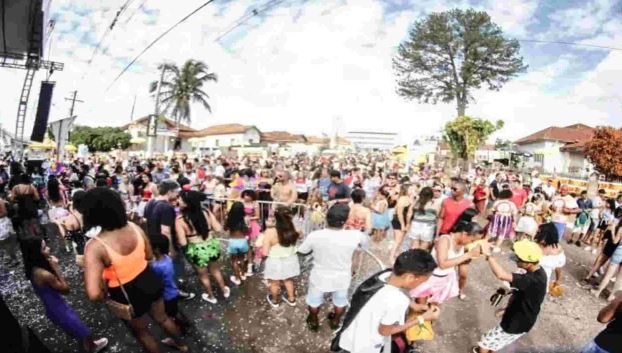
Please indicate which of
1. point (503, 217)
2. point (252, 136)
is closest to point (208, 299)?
point (503, 217)

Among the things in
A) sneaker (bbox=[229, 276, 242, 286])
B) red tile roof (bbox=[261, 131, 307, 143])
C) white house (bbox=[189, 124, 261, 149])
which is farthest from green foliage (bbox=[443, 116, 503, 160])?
red tile roof (bbox=[261, 131, 307, 143])

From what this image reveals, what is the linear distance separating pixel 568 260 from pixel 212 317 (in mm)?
7827

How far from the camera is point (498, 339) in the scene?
3428 millimetres

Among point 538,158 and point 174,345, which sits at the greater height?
point 538,158

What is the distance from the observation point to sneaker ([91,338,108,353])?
3748mm

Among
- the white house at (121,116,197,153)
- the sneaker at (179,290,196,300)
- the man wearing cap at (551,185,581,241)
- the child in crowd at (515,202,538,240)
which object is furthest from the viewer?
the white house at (121,116,197,153)

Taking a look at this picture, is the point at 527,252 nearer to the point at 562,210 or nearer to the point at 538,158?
the point at 562,210

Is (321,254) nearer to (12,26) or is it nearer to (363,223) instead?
(363,223)

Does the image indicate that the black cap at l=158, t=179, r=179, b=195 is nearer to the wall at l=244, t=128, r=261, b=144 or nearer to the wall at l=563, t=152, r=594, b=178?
the wall at l=563, t=152, r=594, b=178

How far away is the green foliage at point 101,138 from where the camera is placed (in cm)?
4644

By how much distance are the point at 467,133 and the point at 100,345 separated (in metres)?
25.1

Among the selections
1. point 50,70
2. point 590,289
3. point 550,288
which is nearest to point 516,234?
point 590,289

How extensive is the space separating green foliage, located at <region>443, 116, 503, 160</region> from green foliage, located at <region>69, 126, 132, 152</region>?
1538 inches

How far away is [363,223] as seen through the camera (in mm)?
5773
